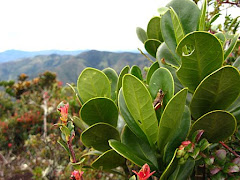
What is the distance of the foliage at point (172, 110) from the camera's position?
576 millimetres

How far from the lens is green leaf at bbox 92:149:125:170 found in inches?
27.4

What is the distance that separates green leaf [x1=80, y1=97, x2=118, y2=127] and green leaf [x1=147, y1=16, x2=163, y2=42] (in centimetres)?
39

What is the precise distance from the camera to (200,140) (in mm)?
657

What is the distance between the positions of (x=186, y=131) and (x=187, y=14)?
1.23ft

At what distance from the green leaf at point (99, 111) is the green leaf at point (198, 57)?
0.22 metres

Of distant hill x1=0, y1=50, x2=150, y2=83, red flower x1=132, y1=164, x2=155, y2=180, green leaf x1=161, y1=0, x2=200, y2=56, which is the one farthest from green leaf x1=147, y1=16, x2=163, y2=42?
distant hill x1=0, y1=50, x2=150, y2=83

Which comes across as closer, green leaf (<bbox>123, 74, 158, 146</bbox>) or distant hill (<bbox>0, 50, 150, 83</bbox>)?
green leaf (<bbox>123, 74, 158, 146</bbox>)

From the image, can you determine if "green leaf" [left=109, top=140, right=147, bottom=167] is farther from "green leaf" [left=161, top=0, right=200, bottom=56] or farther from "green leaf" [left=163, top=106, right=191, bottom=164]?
"green leaf" [left=161, top=0, right=200, bottom=56]

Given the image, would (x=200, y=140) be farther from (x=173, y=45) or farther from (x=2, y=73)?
(x=2, y=73)

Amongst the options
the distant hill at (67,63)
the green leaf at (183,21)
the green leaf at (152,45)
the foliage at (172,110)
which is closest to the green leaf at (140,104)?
the foliage at (172,110)

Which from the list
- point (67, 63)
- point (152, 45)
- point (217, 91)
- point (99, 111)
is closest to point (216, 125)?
point (217, 91)

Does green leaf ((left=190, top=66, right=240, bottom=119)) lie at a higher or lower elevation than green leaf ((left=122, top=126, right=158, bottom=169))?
higher

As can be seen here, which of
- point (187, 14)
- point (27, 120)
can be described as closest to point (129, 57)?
point (27, 120)

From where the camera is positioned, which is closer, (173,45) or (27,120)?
(173,45)
